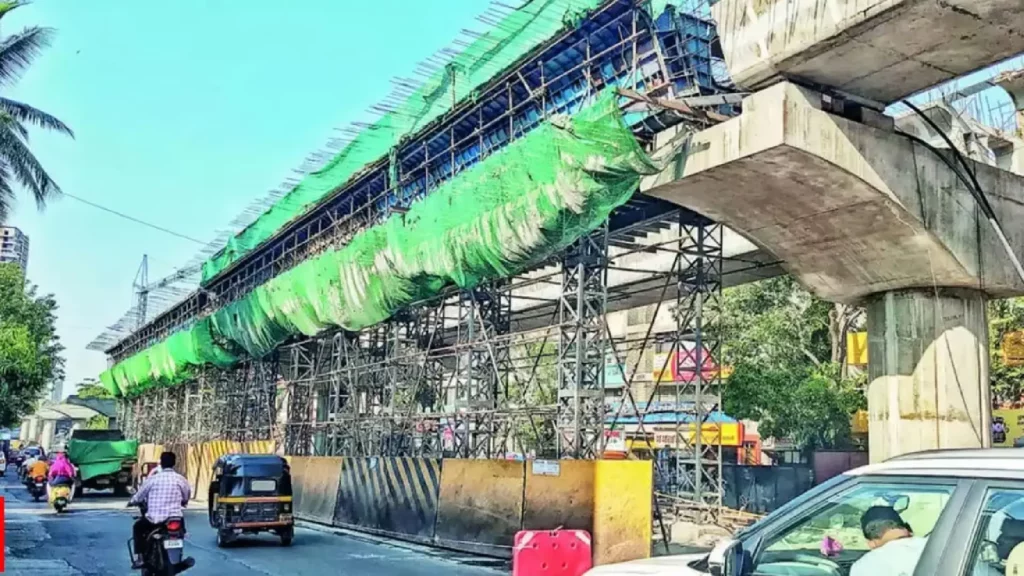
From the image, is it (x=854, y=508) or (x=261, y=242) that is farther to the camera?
(x=261, y=242)

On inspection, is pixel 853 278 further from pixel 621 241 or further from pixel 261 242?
pixel 261 242

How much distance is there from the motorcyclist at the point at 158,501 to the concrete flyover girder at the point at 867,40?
733cm

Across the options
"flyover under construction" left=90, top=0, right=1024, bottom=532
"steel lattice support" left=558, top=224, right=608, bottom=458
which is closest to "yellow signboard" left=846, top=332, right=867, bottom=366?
"flyover under construction" left=90, top=0, right=1024, bottom=532

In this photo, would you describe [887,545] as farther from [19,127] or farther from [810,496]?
[19,127]

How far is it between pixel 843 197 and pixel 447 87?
13.0 m

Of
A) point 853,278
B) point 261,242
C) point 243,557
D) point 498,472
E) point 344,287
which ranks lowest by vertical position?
point 243,557

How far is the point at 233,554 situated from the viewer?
51.0ft

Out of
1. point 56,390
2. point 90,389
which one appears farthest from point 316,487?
point 56,390

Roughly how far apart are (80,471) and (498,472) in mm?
22729

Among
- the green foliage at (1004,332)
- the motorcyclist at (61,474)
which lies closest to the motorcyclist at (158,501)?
the motorcyclist at (61,474)

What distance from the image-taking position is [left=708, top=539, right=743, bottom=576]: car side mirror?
367 centimetres

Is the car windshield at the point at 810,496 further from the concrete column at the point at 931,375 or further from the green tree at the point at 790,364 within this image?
the green tree at the point at 790,364

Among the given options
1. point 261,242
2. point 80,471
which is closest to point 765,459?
point 261,242

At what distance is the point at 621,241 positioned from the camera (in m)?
20.7
